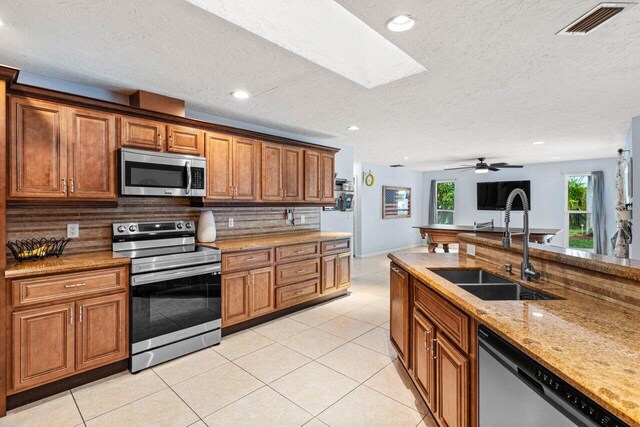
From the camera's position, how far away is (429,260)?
2549 mm

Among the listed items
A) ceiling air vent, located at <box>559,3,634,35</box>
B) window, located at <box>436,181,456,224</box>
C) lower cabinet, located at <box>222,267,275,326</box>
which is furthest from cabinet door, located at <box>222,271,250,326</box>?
window, located at <box>436,181,456,224</box>

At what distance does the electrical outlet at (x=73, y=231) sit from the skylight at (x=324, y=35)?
7.14 feet

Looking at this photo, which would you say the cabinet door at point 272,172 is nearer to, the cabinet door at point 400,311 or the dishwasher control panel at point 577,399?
the cabinet door at point 400,311

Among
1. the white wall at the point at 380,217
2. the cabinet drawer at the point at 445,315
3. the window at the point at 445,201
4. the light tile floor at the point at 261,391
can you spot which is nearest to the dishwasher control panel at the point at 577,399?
the cabinet drawer at the point at 445,315

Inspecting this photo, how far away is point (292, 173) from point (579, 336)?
3.39 metres

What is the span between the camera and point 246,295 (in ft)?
10.9

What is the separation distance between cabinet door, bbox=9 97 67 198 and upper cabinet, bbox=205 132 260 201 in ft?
3.94

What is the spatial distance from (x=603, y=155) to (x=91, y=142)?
855cm

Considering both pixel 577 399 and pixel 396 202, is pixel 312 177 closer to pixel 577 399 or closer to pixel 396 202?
pixel 577 399

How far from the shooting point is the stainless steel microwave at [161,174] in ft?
8.88

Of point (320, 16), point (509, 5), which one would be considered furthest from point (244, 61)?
point (509, 5)

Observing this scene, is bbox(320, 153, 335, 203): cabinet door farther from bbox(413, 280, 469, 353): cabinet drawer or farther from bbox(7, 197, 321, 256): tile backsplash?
bbox(413, 280, 469, 353): cabinet drawer

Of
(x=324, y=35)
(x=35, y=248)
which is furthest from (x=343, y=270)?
(x=35, y=248)

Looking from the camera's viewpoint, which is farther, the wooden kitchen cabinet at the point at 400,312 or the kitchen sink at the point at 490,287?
the wooden kitchen cabinet at the point at 400,312
